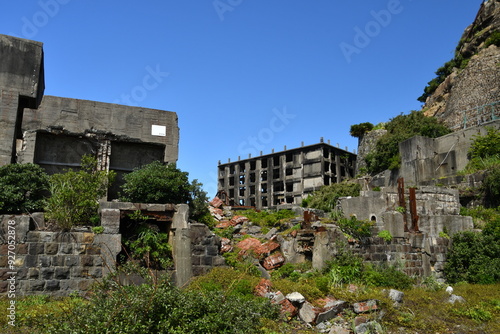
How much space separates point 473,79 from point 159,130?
1047 inches

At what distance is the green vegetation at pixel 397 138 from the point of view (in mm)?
24483

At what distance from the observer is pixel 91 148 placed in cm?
1390

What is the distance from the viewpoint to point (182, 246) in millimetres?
10016

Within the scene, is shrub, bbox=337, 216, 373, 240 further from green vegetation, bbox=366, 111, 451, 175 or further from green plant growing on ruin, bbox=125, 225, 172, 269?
green vegetation, bbox=366, 111, 451, 175

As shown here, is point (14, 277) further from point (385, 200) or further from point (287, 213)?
point (385, 200)

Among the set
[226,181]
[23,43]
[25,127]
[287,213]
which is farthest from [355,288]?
[226,181]

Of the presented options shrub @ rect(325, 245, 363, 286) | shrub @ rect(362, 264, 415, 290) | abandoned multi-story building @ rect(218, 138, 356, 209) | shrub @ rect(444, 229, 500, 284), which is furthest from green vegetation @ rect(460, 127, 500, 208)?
abandoned multi-story building @ rect(218, 138, 356, 209)

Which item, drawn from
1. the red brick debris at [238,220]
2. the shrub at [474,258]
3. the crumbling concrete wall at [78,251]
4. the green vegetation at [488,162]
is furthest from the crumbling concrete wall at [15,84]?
the green vegetation at [488,162]

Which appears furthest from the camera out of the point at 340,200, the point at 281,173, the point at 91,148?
the point at 281,173

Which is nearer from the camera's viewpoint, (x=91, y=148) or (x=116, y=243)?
(x=116, y=243)

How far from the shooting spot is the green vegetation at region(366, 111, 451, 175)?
2448 centimetres

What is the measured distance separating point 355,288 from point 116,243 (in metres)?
5.96

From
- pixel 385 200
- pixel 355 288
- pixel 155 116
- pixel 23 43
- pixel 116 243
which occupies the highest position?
pixel 23 43

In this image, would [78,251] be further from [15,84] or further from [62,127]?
[15,84]
